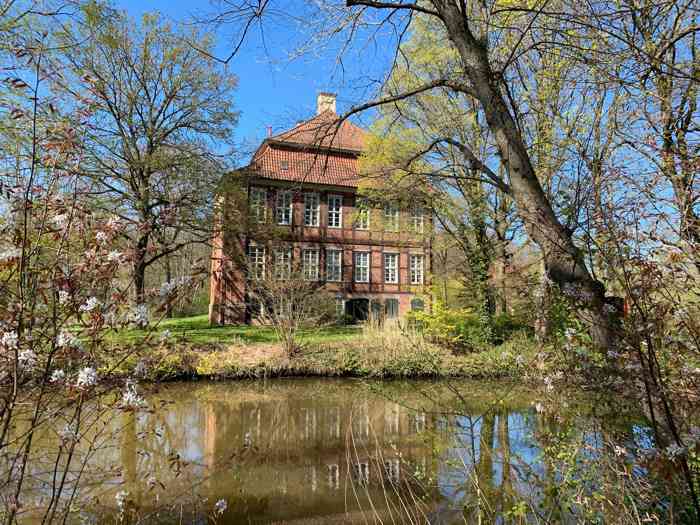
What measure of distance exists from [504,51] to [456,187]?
8257mm

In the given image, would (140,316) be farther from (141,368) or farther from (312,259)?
(312,259)

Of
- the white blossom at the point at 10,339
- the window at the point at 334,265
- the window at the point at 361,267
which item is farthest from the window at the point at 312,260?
the white blossom at the point at 10,339

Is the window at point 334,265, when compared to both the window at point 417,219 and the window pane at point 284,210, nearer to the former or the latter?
the window pane at point 284,210

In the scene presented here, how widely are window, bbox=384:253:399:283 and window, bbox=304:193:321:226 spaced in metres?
4.30

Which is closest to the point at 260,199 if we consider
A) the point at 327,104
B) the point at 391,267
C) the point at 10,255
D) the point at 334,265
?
the point at 334,265

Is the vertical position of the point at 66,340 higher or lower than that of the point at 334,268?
lower

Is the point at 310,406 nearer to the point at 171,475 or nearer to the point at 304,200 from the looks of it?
the point at 171,475

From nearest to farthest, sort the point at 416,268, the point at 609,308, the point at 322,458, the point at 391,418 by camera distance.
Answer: the point at 609,308
the point at 322,458
the point at 391,418
the point at 416,268

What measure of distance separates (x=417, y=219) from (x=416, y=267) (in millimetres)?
9017

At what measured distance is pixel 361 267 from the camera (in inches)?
982

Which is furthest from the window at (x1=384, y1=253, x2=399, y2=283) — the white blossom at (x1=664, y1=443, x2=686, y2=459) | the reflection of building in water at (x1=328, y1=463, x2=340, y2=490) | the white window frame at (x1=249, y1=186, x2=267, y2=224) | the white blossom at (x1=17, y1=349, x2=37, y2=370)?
the white blossom at (x1=17, y1=349, x2=37, y2=370)

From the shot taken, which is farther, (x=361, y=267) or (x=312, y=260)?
(x=361, y=267)

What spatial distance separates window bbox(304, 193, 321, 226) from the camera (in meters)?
24.2

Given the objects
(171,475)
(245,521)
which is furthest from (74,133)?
(171,475)
